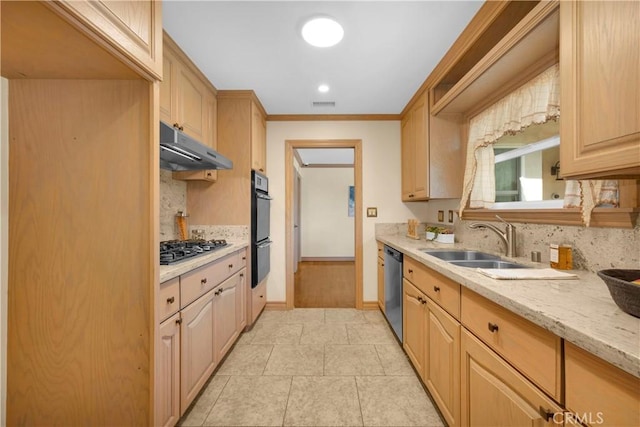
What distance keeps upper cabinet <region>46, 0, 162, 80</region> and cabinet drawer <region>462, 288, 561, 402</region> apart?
1660 millimetres

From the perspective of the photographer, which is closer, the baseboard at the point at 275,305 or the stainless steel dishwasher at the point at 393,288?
the stainless steel dishwasher at the point at 393,288

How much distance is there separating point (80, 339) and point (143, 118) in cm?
97

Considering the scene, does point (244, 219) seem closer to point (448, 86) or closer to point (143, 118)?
point (143, 118)

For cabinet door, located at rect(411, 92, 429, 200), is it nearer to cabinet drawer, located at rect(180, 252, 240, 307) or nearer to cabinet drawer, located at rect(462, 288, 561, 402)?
cabinet drawer, located at rect(462, 288, 561, 402)

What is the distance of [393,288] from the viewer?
7.66 feet

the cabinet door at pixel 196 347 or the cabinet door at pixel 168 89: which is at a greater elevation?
the cabinet door at pixel 168 89

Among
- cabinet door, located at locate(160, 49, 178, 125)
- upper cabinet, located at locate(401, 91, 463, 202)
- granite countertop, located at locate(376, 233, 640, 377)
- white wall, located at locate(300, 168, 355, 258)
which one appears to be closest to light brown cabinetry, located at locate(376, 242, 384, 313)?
upper cabinet, located at locate(401, 91, 463, 202)

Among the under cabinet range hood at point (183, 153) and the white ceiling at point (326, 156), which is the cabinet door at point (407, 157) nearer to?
the white ceiling at point (326, 156)

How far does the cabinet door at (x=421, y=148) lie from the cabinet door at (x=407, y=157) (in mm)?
62

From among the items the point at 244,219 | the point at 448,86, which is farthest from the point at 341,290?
the point at 448,86

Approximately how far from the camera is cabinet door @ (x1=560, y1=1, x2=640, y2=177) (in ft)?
2.38

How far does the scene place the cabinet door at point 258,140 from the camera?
103 inches

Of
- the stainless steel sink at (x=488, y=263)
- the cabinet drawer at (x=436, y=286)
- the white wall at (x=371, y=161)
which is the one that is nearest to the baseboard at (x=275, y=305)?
the white wall at (x=371, y=161)

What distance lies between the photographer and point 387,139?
316 centimetres
